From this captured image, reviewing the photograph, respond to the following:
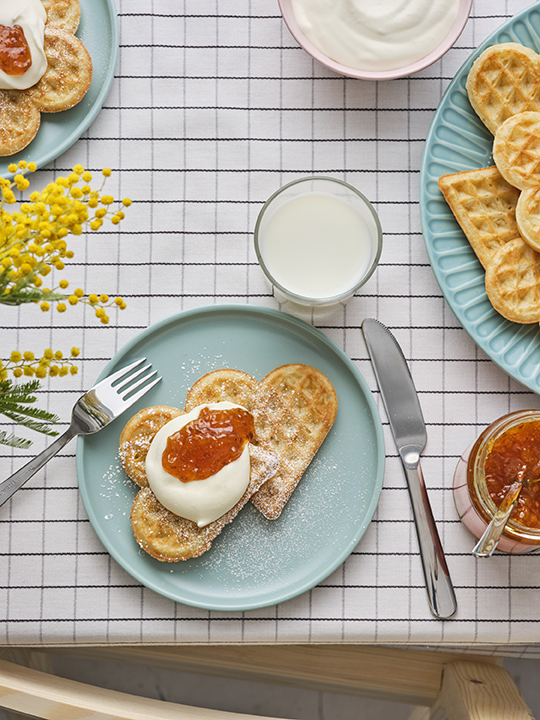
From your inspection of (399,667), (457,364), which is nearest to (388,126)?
(457,364)

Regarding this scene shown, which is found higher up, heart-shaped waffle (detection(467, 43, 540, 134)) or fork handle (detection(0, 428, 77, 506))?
heart-shaped waffle (detection(467, 43, 540, 134))

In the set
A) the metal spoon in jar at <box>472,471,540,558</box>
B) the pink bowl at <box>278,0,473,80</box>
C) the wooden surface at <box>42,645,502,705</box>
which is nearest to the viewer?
the metal spoon in jar at <box>472,471,540,558</box>

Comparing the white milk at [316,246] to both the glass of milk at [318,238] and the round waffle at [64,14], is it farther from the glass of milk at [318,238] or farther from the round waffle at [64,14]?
the round waffle at [64,14]

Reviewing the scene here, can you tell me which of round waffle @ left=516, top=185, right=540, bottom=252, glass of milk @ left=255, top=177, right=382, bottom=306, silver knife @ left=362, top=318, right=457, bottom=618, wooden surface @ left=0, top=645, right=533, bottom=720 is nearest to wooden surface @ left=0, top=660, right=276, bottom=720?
wooden surface @ left=0, top=645, right=533, bottom=720

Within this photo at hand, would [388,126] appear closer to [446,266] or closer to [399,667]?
[446,266]

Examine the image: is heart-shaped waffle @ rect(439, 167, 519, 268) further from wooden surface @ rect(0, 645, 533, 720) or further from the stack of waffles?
wooden surface @ rect(0, 645, 533, 720)

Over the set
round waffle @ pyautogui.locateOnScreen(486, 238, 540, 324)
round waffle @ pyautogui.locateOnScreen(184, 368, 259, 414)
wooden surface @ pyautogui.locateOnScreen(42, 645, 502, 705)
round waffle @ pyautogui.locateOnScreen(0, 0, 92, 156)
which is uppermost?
round waffle @ pyautogui.locateOnScreen(0, 0, 92, 156)

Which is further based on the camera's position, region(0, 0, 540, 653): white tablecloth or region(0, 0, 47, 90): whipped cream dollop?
region(0, 0, 540, 653): white tablecloth
